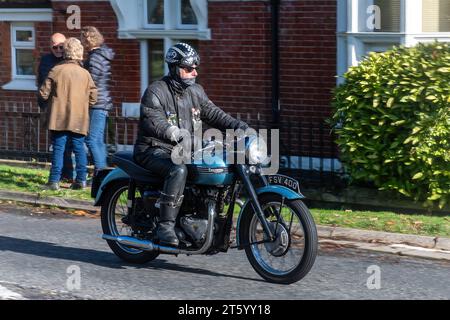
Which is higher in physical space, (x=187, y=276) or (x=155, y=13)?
(x=155, y=13)

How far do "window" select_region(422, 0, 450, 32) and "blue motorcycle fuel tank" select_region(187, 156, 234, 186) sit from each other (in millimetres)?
5149

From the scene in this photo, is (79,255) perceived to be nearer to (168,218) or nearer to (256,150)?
(168,218)

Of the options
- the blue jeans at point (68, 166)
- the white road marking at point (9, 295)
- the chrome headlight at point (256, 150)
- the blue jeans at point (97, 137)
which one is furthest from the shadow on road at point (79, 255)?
the blue jeans at point (68, 166)

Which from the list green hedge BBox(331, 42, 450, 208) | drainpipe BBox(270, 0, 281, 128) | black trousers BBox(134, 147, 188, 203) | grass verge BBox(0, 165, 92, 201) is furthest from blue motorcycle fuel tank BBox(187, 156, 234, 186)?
drainpipe BBox(270, 0, 281, 128)

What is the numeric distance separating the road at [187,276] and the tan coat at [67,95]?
7.86ft

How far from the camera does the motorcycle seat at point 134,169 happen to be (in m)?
8.30

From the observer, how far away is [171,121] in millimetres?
8195

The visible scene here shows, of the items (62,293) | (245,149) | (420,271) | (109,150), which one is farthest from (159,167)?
(109,150)

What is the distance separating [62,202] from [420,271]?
15.9ft

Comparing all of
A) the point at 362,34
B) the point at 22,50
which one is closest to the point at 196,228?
the point at 362,34

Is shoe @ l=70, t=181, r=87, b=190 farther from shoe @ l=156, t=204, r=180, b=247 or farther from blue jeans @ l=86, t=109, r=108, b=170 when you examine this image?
shoe @ l=156, t=204, r=180, b=247

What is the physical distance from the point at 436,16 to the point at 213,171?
538 centimetres

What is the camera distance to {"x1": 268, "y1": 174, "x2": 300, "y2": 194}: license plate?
7.73m

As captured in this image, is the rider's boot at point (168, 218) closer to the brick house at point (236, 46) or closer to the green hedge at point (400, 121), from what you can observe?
the green hedge at point (400, 121)
